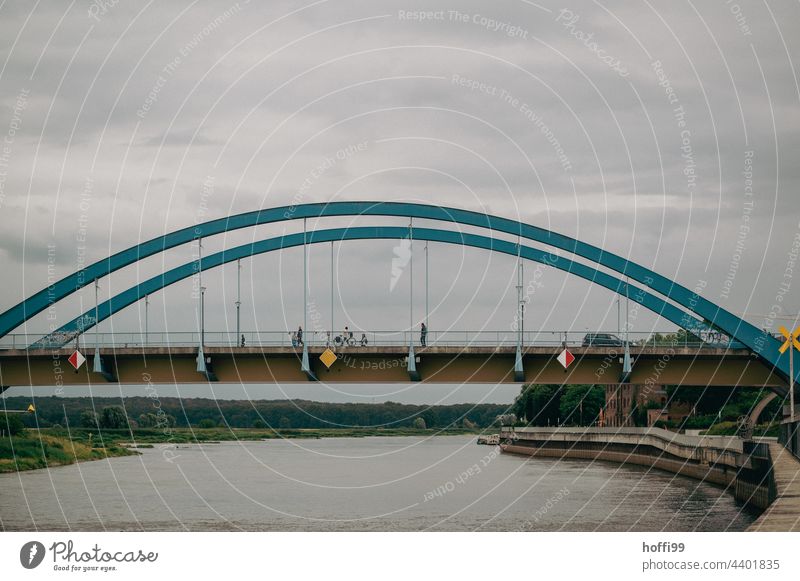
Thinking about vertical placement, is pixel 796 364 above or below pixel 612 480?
above

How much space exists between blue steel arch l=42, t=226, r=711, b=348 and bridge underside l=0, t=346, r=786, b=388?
3220 mm

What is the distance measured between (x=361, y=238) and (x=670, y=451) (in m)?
46.2

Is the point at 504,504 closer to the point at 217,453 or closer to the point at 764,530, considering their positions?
the point at 764,530

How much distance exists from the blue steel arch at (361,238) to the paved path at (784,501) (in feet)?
26.6

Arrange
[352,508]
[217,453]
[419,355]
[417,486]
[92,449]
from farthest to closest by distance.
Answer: [217,453], [92,449], [417,486], [352,508], [419,355]

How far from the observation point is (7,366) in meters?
51.2

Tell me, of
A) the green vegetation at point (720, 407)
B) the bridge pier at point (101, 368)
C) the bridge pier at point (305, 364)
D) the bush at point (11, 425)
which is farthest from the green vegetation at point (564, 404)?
the bridge pier at point (101, 368)

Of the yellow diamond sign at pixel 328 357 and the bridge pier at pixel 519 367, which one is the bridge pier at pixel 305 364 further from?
the bridge pier at pixel 519 367

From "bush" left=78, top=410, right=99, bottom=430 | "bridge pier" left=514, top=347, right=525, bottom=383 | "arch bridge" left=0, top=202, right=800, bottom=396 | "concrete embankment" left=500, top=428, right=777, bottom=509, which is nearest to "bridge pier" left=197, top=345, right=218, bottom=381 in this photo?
"arch bridge" left=0, top=202, right=800, bottom=396

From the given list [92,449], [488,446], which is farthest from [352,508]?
[488,446]

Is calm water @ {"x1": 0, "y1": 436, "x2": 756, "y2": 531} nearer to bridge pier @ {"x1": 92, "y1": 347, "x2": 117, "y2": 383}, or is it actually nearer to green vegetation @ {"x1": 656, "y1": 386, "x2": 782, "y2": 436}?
bridge pier @ {"x1": 92, "y1": 347, "x2": 117, "y2": 383}

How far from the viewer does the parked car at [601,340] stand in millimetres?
48812

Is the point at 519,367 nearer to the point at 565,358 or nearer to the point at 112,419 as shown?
the point at 565,358

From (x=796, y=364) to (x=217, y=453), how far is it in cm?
7250
